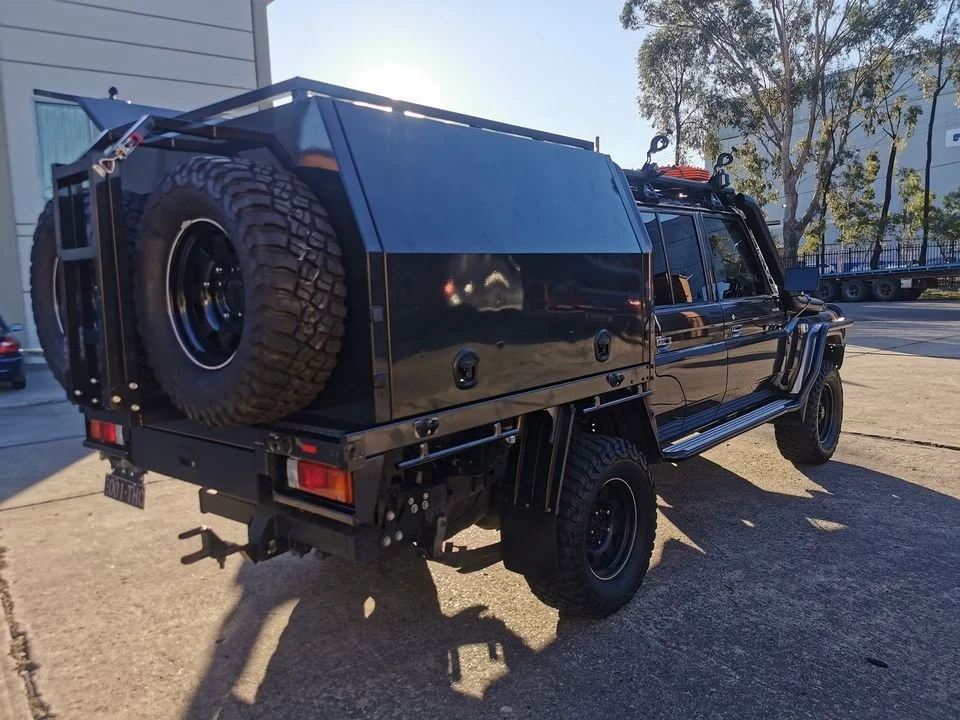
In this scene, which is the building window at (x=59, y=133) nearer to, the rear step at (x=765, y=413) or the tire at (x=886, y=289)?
the rear step at (x=765, y=413)

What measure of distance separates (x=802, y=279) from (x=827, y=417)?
154 cm

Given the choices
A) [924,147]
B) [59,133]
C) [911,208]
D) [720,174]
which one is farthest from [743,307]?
[924,147]

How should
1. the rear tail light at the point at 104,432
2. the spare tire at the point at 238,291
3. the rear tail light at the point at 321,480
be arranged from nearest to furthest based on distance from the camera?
the spare tire at the point at 238,291, the rear tail light at the point at 321,480, the rear tail light at the point at 104,432

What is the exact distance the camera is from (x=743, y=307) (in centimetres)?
516

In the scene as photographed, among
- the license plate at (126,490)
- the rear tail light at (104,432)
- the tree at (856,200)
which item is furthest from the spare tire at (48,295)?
the tree at (856,200)

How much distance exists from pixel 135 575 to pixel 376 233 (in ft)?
9.17

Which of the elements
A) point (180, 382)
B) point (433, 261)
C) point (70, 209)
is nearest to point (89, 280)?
point (70, 209)

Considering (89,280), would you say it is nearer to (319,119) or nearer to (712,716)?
(319,119)

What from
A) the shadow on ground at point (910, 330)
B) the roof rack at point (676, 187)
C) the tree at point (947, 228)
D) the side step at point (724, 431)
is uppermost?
the tree at point (947, 228)

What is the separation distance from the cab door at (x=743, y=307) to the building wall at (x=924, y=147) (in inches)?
1400

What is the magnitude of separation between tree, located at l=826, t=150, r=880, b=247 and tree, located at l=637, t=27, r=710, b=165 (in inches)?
277

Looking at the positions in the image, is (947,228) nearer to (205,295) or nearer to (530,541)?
(530,541)

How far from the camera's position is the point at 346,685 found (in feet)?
9.76

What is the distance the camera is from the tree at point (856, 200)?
3309 centimetres
